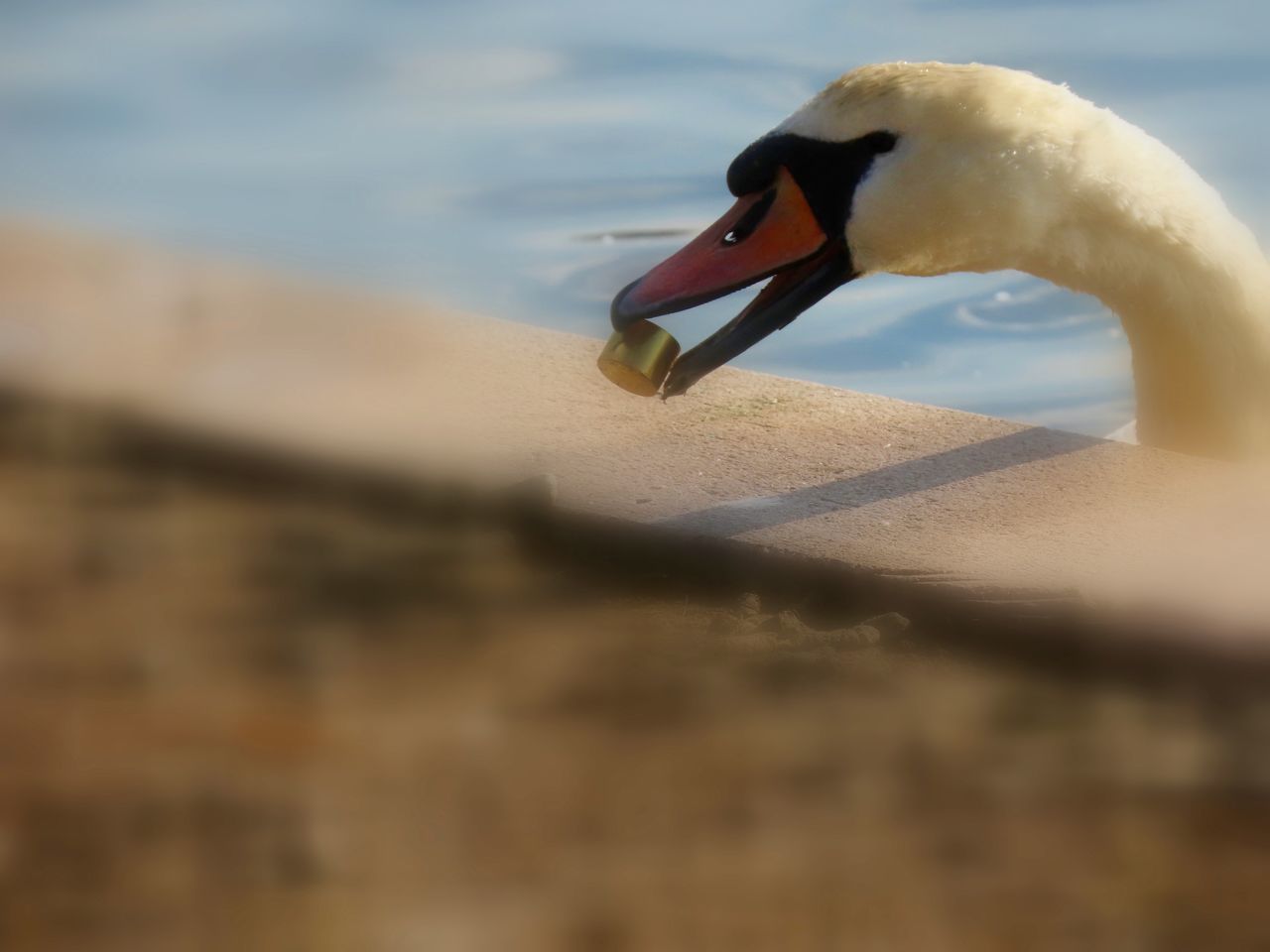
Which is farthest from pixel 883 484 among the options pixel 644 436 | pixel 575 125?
pixel 575 125

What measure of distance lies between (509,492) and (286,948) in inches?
38.5

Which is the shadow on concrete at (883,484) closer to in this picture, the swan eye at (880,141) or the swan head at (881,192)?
the swan head at (881,192)

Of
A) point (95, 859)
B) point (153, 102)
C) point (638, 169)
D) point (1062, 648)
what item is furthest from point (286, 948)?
point (153, 102)

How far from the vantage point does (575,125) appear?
7.34 metres

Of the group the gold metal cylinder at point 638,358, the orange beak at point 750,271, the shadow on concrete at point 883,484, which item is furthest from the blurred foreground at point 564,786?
the orange beak at point 750,271

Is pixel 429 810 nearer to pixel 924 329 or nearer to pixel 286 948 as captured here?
pixel 286 948

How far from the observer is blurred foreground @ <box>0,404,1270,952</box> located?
1304 millimetres

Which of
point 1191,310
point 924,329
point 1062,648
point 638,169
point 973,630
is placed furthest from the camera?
point 638,169

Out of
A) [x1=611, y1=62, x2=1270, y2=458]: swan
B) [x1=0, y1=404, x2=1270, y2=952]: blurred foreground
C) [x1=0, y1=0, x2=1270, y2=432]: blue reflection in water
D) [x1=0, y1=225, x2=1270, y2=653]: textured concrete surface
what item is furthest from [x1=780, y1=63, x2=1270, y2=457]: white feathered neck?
[x1=0, y1=0, x2=1270, y2=432]: blue reflection in water

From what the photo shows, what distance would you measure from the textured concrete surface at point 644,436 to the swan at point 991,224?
0.21 metres

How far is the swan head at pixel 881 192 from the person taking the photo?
117 inches

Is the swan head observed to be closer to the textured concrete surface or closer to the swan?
the swan

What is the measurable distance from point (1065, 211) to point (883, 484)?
0.72 m

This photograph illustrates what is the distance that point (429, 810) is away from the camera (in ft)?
4.68
